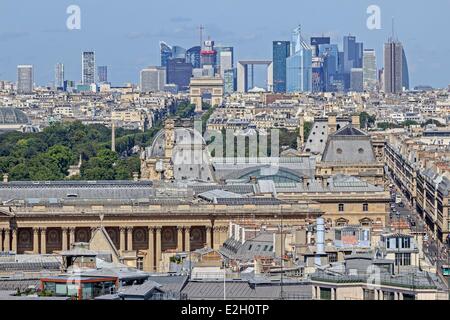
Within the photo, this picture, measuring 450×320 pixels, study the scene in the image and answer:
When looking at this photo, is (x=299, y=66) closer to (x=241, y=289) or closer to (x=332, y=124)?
(x=332, y=124)

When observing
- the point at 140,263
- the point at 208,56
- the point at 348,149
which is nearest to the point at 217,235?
the point at 140,263

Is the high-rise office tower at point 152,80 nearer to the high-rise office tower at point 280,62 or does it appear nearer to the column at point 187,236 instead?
the high-rise office tower at point 280,62

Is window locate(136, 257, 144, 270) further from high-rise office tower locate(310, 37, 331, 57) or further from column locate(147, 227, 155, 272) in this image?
high-rise office tower locate(310, 37, 331, 57)

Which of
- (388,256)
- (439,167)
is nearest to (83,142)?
(439,167)

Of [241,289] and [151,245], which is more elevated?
[241,289]

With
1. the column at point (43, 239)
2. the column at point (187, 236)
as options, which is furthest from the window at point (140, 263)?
the column at point (43, 239)

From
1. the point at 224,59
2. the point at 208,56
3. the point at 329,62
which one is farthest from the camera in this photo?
the point at 224,59
